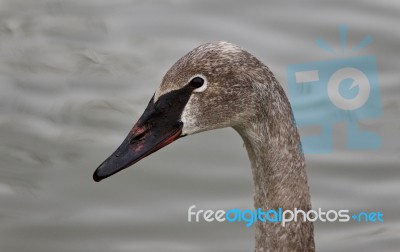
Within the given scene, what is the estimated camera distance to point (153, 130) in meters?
4.89

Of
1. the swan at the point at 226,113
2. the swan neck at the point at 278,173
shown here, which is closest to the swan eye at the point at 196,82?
the swan at the point at 226,113

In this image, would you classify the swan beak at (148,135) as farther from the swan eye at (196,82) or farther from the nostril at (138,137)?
the swan eye at (196,82)

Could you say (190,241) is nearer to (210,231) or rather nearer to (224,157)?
(210,231)

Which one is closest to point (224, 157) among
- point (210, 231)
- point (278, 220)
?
point (210, 231)

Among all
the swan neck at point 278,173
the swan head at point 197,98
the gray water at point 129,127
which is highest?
the gray water at point 129,127

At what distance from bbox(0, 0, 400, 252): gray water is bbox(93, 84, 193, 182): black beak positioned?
2.21m

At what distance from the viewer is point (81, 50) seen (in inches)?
339

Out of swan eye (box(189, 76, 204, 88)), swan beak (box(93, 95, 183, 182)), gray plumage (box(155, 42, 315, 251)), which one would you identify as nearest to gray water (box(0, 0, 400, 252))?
gray plumage (box(155, 42, 315, 251))

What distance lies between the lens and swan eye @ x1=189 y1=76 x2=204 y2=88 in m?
4.84

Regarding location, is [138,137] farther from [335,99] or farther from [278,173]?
[335,99]

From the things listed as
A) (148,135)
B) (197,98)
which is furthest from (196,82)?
(148,135)

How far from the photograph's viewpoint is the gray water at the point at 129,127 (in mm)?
7145

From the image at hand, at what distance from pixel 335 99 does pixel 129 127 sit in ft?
4.75

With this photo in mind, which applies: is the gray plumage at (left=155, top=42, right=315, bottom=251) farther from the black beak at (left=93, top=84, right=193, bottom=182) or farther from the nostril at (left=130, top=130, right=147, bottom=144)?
the nostril at (left=130, top=130, right=147, bottom=144)
